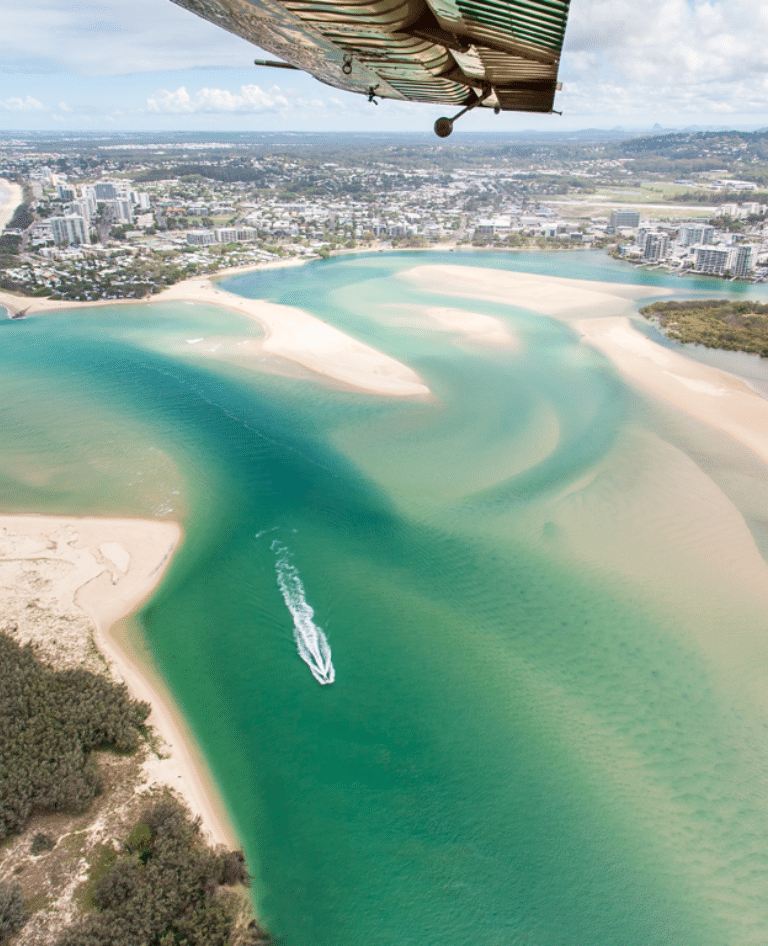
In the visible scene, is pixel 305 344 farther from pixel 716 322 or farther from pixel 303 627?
pixel 716 322

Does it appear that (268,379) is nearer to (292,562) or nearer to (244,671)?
(292,562)

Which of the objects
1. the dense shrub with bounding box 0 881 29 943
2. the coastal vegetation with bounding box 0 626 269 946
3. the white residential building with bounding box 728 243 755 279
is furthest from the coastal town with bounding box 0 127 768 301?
the dense shrub with bounding box 0 881 29 943

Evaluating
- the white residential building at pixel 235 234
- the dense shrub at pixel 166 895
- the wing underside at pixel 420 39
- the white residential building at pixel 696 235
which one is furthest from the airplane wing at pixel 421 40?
the white residential building at pixel 696 235

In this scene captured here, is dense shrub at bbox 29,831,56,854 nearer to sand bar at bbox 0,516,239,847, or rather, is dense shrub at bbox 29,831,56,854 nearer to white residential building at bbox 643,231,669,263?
sand bar at bbox 0,516,239,847

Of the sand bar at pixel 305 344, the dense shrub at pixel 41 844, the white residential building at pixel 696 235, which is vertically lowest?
the dense shrub at pixel 41 844

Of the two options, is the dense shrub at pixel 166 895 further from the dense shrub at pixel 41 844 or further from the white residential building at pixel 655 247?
the white residential building at pixel 655 247
